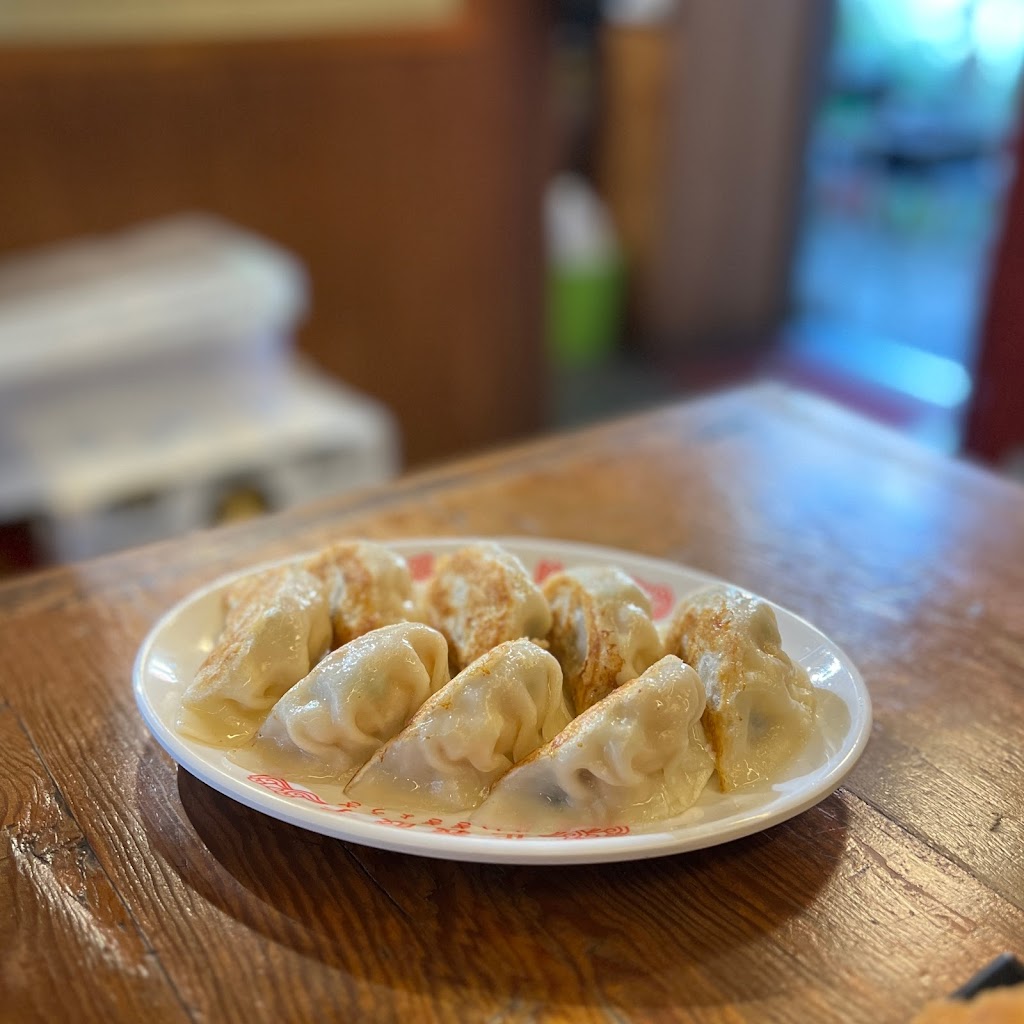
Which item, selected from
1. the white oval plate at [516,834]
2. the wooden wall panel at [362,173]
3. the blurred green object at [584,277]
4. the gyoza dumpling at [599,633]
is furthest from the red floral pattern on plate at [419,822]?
the blurred green object at [584,277]

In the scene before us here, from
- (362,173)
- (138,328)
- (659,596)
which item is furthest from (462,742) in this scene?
(362,173)

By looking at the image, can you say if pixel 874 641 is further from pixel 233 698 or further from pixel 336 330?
pixel 336 330

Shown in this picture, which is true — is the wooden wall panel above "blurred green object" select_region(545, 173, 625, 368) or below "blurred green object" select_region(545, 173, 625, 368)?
above

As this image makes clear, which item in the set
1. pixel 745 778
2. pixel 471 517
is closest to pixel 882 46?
pixel 471 517

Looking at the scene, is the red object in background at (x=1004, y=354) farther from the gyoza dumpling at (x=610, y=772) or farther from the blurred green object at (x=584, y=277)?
the gyoza dumpling at (x=610, y=772)

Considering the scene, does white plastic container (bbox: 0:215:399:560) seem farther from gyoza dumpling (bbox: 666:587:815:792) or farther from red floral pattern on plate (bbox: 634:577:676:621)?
gyoza dumpling (bbox: 666:587:815:792)

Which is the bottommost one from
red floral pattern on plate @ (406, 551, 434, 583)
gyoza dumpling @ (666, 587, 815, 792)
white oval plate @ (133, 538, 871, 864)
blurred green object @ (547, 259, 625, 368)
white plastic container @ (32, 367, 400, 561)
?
blurred green object @ (547, 259, 625, 368)

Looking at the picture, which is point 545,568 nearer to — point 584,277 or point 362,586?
point 362,586

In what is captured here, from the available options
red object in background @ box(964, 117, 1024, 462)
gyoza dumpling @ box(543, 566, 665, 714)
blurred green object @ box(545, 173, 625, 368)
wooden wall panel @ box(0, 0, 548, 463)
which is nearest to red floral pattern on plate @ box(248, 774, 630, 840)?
gyoza dumpling @ box(543, 566, 665, 714)
